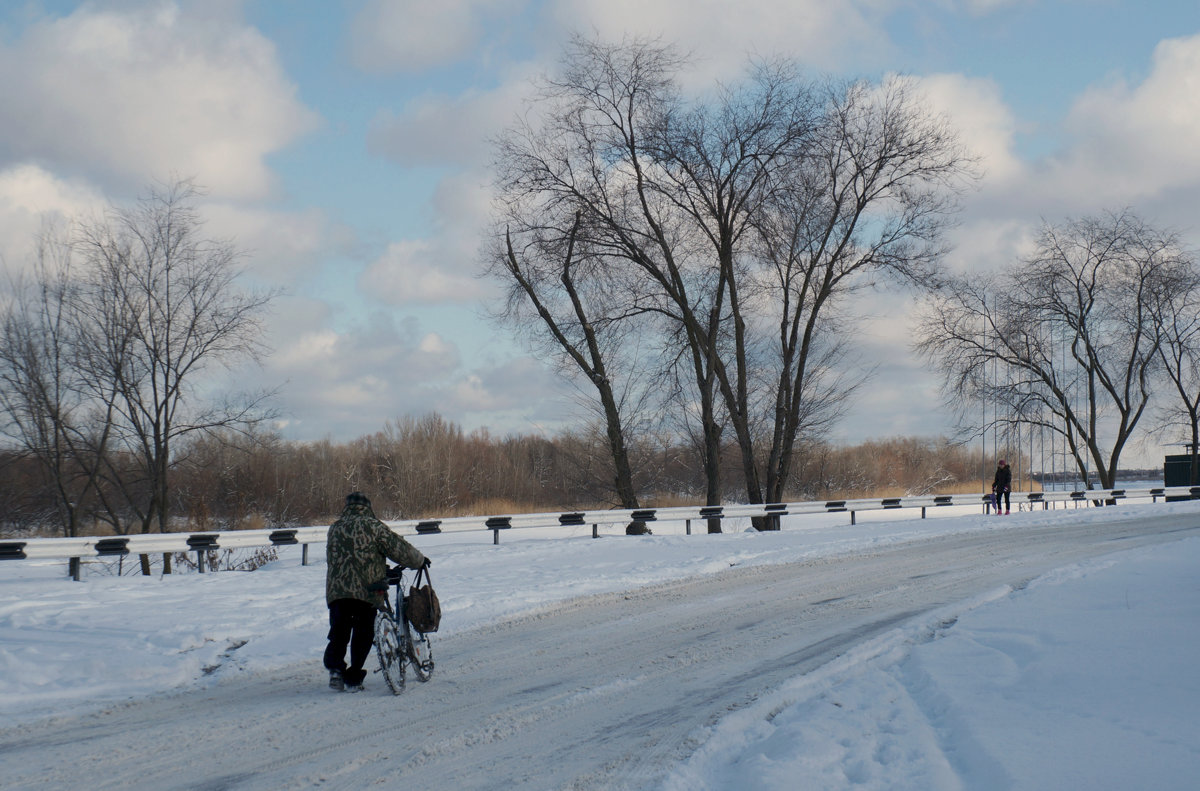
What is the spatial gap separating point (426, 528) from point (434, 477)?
111 ft

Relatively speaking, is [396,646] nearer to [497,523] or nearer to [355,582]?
[355,582]

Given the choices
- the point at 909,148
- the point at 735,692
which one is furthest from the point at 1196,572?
the point at 909,148

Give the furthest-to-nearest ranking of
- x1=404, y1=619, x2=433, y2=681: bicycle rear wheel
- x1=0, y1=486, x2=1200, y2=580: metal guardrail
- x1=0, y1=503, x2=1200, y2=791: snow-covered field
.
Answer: x1=0, y1=486, x2=1200, y2=580: metal guardrail < x1=404, y1=619, x2=433, y2=681: bicycle rear wheel < x1=0, y1=503, x2=1200, y2=791: snow-covered field

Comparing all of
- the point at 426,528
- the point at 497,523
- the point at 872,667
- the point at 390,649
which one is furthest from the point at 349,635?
the point at 497,523

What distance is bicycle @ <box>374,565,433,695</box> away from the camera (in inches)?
309

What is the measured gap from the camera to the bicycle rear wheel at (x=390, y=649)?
7824 millimetres

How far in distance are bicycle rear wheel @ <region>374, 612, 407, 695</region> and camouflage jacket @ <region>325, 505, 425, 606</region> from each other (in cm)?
21

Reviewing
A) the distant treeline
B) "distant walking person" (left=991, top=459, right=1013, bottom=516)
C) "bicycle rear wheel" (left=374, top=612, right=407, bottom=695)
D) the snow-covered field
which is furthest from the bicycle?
"distant walking person" (left=991, top=459, right=1013, bottom=516)

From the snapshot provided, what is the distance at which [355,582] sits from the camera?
Answer: 7891mm

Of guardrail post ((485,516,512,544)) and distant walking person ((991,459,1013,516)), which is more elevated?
distant walking person ((991,459,1013,516))

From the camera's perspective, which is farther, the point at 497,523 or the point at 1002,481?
the point at 1002,481

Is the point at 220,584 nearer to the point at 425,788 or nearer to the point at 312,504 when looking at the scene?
the point at 425,788

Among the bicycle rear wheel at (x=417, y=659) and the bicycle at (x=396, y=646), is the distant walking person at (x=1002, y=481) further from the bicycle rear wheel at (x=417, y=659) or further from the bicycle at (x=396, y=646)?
the bicycle at (x=396, y=646)

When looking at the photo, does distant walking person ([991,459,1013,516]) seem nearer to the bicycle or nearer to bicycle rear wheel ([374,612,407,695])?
the bicycle
